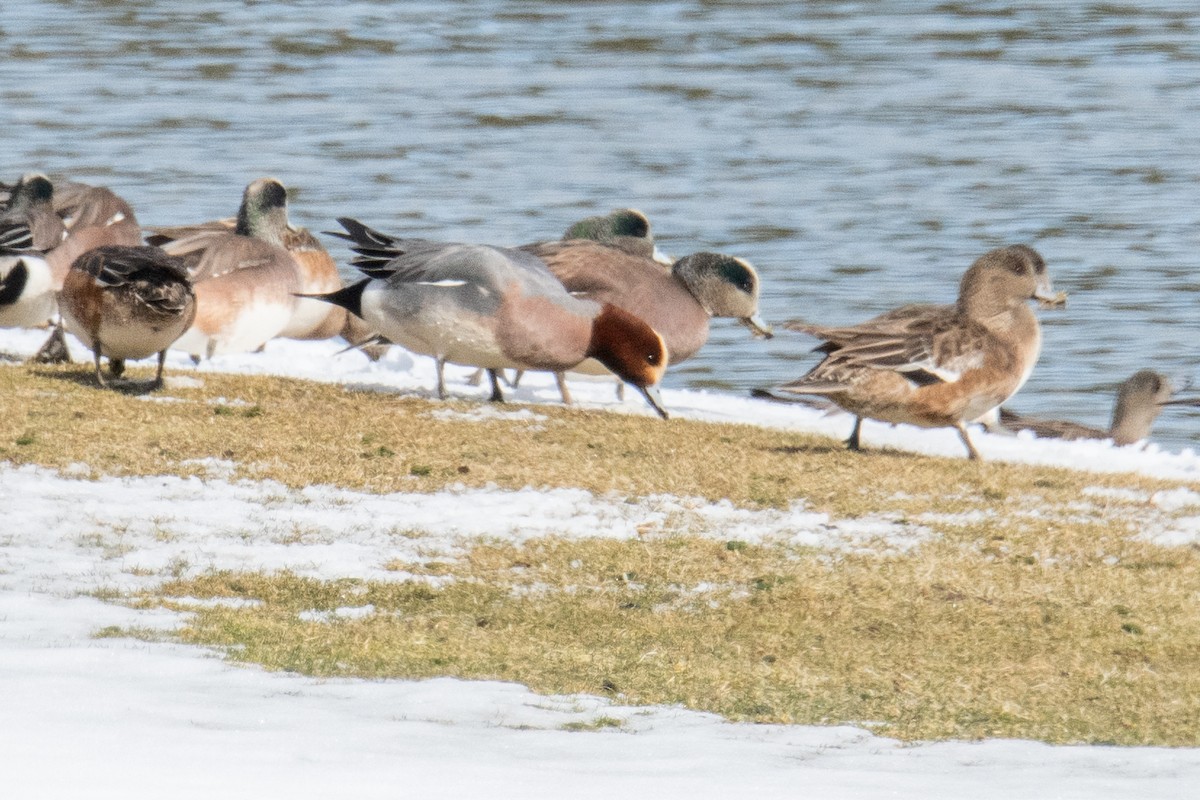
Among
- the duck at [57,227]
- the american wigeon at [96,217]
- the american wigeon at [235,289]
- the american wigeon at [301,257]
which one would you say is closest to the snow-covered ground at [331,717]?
the duck at [57,227]

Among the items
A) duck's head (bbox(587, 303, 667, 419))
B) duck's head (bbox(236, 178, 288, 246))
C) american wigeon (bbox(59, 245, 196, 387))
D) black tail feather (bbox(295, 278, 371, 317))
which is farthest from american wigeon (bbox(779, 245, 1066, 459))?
duck's head (bbox(236, 178, 288, 246))

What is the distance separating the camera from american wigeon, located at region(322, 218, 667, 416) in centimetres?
912

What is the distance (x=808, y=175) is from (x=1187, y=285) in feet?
21.8

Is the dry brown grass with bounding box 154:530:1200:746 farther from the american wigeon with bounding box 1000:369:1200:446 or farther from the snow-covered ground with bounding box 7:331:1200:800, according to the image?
the american wigeon with bounding box 1000:369:1200:446

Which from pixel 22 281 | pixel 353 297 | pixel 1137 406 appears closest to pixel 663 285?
A: pixel 353 297

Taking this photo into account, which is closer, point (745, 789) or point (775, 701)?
point (745, 789)

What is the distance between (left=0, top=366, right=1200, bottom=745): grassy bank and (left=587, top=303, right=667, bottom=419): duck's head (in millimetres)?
496

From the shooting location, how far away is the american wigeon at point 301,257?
12.3 meters

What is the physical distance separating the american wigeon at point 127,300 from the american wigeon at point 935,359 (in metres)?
2.85

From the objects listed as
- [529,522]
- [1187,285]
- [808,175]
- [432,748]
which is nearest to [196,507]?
[529,522]

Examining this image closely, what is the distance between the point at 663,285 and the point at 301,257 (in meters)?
3.52

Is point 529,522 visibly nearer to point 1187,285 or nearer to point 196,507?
point 196,507

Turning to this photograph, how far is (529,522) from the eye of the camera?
6.87m

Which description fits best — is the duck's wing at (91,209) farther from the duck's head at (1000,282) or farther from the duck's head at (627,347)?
the duck's head at (1000,282)
